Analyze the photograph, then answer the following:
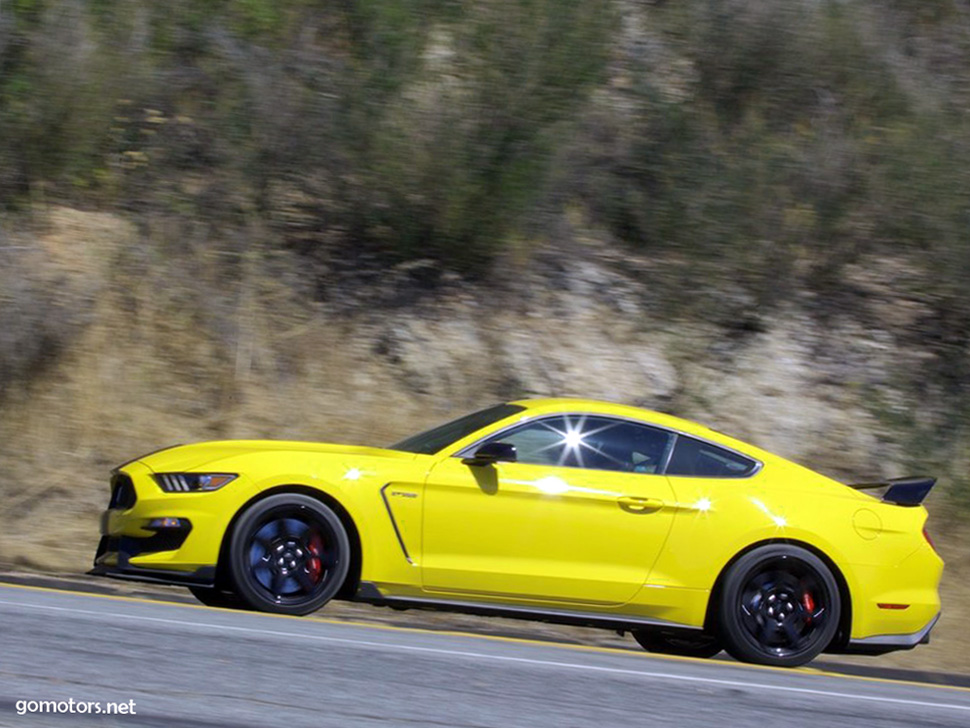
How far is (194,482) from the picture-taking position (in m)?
7.34

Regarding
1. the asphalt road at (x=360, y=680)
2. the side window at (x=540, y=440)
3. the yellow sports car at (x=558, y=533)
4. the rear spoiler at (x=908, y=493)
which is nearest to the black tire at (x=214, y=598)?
the yellow sports car at (x=558, y=533)

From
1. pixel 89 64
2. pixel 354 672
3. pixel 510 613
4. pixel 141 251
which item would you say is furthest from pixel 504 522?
pixel 89 64

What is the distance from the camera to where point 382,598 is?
24.2 feet

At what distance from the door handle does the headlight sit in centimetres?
224

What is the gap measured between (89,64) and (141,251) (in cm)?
216

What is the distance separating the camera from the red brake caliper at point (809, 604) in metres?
7.78

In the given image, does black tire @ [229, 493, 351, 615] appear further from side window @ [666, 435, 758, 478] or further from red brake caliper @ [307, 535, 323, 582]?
side window @ [666, 435, 758, 478]

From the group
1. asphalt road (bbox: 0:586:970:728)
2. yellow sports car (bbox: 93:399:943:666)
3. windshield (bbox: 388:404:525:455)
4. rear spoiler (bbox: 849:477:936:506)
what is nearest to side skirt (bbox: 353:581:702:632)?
yellow sports car (bbox: 93:399:943:666)

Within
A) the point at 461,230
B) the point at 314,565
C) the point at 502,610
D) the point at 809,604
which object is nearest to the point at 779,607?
the point at 809,604

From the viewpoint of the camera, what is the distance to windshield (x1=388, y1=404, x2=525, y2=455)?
7.91 m

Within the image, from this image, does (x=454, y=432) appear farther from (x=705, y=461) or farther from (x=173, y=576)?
(x=173, y=576)

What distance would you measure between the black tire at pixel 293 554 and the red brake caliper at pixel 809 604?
274 centimetres

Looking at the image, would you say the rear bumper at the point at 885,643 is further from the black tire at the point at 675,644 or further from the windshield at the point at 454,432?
the windshield at the point at 454,432

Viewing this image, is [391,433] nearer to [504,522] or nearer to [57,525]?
[57,525]
